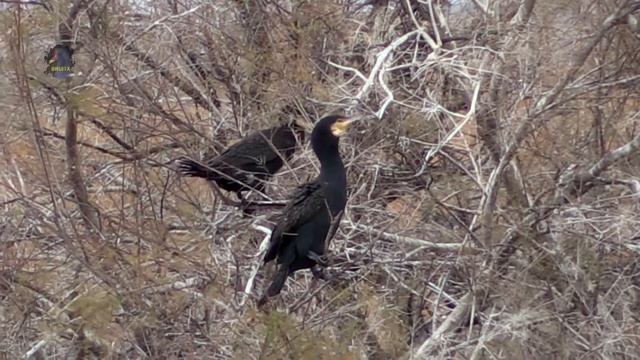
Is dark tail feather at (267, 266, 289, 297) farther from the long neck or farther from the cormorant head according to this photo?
the cormorant head

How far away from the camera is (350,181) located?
224 inches

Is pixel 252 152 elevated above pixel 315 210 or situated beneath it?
elevated above

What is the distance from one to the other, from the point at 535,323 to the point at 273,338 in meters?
1.24

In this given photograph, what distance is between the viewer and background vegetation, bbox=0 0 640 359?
186 inches

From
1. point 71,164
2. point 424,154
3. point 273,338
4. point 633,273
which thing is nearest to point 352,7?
point 424,154

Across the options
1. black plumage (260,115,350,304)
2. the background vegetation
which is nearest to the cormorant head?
black plumage (260,115,350,304)

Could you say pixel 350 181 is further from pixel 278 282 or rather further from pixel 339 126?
pixel 278 282

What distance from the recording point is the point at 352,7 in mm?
6430
